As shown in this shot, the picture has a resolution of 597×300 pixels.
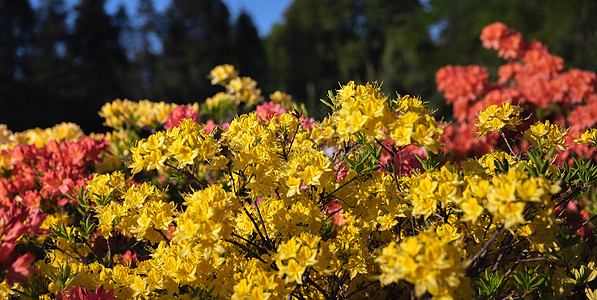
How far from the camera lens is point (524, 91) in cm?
381

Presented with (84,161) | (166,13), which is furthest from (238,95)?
(166,13)

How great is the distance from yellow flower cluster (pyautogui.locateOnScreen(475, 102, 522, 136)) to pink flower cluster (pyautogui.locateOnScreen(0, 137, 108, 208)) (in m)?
2.18

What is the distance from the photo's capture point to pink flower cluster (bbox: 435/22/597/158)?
11.5ft

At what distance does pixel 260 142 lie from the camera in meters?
1.62

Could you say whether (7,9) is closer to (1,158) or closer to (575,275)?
(1,158)

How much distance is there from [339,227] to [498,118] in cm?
88

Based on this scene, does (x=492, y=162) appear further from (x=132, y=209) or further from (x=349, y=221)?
(x=132, y=209)

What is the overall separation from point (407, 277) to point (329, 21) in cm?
3895

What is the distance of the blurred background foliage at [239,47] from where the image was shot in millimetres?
20609

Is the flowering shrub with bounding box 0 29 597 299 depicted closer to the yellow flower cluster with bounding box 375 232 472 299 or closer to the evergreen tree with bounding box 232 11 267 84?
the yellow flower cluster with bounding box 375 232 472 299

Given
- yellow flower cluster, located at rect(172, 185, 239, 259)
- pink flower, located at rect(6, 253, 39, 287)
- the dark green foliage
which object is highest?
pink flower, located at rect(6, 253, 39, 287)

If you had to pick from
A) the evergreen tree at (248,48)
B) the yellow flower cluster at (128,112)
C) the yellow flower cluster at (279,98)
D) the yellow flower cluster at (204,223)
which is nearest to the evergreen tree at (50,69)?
the evergreen tree at (248,48)

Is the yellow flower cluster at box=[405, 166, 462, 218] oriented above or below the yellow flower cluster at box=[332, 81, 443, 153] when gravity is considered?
below

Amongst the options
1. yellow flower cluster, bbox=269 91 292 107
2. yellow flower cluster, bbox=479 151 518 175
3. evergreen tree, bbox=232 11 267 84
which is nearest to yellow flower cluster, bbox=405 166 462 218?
yellow flower cluster, bbox=479 151 518 175
